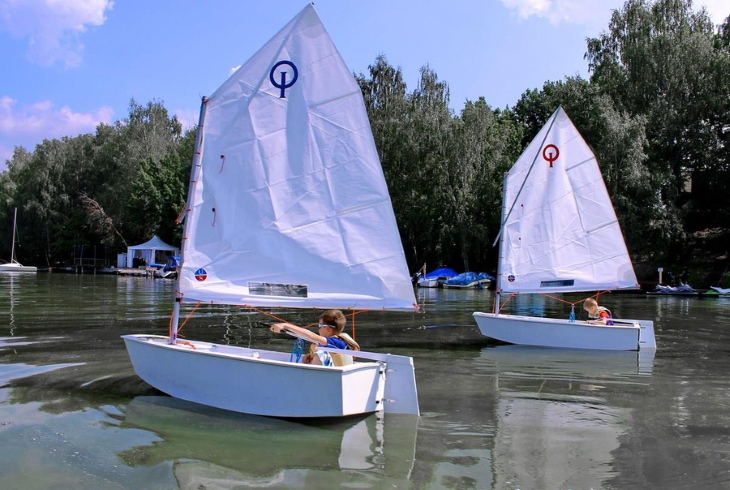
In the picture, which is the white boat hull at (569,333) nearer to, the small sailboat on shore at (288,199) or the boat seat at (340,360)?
the small sailboat on shore at (288,199)

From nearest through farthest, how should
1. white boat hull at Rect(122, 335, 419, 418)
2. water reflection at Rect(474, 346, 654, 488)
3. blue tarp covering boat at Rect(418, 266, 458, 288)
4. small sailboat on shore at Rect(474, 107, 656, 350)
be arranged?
water reflection at Rect(474, 346, 654, 488), white boat hull at Rect(122, 335, 419, 418), small sailboat on shore at Rect(474, 107, 656, 350), blue tarp covering boat at Rect(418, 266, 458, 288)

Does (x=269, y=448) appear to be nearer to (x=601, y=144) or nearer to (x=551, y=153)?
(x=551, y=153)

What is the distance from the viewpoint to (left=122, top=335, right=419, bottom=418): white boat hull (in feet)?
28.3

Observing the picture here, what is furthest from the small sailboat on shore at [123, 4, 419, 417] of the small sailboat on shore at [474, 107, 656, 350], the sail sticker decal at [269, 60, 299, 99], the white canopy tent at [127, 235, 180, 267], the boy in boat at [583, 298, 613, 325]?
the white canopy tent at [127, 235, 180, 267]

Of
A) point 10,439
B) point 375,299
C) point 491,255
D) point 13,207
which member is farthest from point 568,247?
point 13,207

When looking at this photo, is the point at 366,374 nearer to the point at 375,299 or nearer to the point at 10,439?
the point at 375,299

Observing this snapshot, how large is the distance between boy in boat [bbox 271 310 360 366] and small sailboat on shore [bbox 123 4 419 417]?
587 mm

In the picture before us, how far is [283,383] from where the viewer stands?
879cm

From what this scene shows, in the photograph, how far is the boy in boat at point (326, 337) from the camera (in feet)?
29.5

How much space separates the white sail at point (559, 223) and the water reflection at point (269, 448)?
9.76 metres

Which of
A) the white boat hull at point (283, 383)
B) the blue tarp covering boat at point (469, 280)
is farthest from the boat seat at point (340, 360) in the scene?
the blue tarp covering boat at point (469, 280)

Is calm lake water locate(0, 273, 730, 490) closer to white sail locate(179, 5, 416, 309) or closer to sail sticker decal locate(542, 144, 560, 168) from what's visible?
white sail locate(179, 5, 416, 309)

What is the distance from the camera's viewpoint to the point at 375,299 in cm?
1023

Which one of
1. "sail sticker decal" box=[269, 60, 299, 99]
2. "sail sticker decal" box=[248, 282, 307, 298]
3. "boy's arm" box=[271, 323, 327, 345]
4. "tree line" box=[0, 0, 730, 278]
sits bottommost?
"boy's arm" box=[271, 323, 327, 345]
